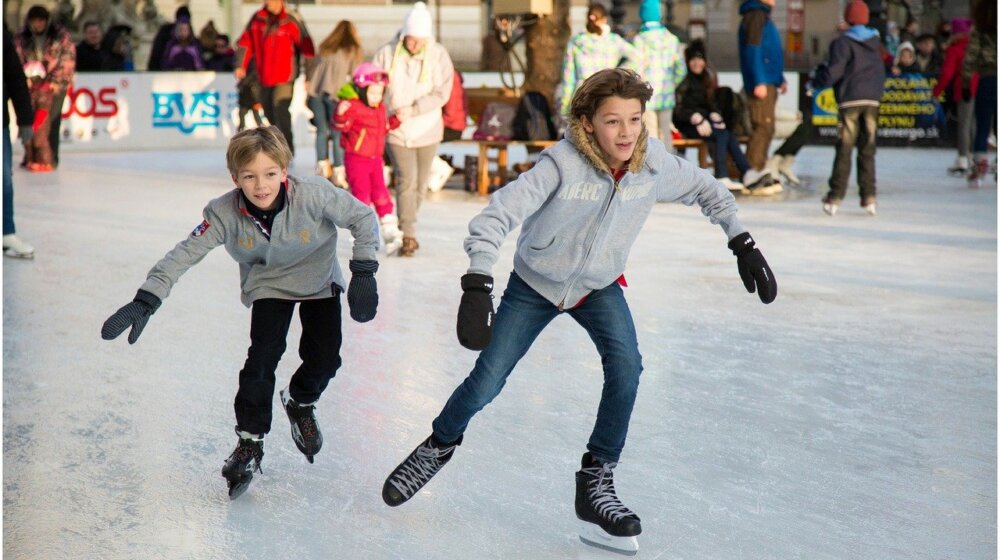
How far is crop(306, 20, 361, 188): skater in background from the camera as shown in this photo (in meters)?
10.6

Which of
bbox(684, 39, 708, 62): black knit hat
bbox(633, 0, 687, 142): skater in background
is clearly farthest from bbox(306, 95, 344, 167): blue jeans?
bbox(684, 39, 708, 62): black knit hat

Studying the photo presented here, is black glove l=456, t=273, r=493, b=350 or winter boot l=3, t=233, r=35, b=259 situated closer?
black glove l=456, t=273, r=493, b=350

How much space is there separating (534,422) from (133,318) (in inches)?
54.0

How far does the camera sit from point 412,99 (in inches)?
275

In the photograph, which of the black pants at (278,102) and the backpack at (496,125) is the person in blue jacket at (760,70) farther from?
the black pants at (278,102)

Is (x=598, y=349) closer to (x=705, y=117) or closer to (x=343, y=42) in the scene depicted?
(x=705, y=117)

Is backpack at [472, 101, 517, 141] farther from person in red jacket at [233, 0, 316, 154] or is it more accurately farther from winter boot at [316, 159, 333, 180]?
person in red jacket at [233, 0, 316, 154]

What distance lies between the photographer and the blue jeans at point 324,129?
11219mm

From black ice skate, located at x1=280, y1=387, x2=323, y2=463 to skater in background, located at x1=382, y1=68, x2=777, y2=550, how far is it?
444mm

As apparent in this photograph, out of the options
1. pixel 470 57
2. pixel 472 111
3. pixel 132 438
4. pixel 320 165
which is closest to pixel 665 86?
pixel 472 111

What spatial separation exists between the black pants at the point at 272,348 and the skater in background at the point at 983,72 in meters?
8.66

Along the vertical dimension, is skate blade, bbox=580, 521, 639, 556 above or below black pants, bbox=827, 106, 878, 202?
below

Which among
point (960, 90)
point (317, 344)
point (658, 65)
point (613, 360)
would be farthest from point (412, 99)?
point (960, 90)

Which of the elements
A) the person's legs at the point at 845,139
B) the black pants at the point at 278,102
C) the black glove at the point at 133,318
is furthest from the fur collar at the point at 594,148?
the black pants at the point at 278,102
